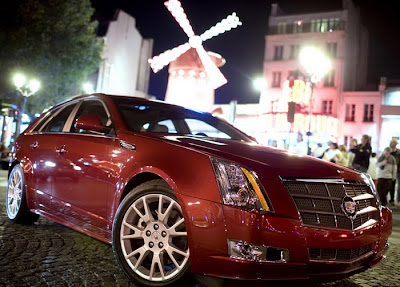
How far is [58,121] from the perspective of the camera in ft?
17.6

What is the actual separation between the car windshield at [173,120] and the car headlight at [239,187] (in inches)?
57.4

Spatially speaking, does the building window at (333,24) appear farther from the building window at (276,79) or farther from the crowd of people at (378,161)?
the crowd of people at (378,161)

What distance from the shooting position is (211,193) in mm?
2898

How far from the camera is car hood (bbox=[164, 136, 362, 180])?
299 centimetres

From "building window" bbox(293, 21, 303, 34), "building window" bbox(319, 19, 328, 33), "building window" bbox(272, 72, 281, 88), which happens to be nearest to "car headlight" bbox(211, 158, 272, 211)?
"building window" bbox(272, 72, 281, 88)

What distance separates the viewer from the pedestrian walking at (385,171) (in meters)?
12.0

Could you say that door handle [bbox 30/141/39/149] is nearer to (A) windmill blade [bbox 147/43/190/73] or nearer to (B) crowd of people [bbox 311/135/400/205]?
(B) crowd of people [bbox 311/135/400/205]

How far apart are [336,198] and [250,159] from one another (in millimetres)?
688

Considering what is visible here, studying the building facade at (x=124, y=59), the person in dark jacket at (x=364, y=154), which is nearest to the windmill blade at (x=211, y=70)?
the building facade at (x=124, y=59)

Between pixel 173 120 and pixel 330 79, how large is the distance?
130 feet

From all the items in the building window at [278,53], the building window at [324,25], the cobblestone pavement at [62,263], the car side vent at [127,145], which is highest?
the building window at [324,25]

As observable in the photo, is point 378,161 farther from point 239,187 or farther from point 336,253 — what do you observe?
point 239,187

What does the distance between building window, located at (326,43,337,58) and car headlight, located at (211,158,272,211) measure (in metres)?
42.2

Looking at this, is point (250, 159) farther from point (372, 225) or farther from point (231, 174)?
point (372, 225)
